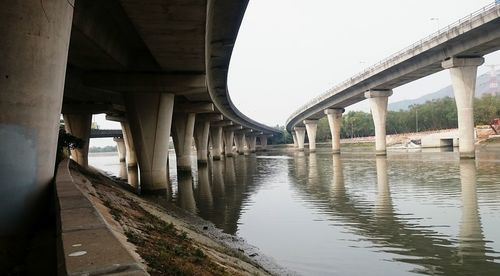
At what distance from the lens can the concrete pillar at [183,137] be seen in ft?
149

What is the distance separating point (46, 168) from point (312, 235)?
26.2 feet

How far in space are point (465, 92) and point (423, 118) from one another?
120 m

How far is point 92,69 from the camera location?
2259 cm

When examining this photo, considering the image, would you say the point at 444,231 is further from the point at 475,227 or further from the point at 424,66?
the point at 424,66

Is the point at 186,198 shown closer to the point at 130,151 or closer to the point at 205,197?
the point at 205,197

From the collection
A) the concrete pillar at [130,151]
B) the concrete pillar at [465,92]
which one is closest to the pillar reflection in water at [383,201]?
the concrete pillar at [465,92]

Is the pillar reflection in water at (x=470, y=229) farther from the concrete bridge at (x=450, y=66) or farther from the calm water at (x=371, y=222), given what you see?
the concrete bridge at (x=450, y=66)

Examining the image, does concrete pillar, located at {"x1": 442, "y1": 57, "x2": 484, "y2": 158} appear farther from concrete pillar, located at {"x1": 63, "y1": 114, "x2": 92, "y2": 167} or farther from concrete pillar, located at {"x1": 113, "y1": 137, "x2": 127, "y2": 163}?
concrete pillar, located at {"x1": 113, "y1": 137, "x2": 127, "y2": 163}

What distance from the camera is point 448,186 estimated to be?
22.3 m

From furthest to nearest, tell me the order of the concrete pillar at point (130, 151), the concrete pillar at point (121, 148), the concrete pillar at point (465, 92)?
the concrete pillar at point (121, 148) → the concrete pillar at point (130, 151) → the concrete pillar at point (465, 92)

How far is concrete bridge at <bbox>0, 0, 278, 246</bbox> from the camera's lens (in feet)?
24.4

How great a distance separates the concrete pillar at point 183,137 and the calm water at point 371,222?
62.6 feet

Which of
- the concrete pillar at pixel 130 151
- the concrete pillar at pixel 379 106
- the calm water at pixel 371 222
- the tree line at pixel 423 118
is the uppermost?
the tree line at pixel 423 118

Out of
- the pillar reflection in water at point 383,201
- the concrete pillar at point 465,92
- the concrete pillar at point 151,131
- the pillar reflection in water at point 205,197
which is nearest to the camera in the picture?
the pillar reflection in water at point 383,201
